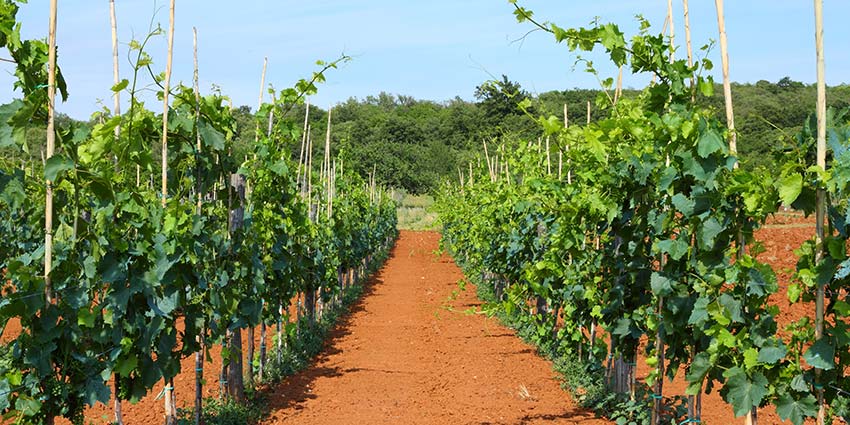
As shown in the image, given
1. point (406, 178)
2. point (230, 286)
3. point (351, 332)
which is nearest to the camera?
point (230, 286)

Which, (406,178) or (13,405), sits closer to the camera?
(13,405)

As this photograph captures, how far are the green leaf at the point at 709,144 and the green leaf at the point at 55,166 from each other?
3.02 metres

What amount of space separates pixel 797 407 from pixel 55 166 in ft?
11.3

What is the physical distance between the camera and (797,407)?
3.62m

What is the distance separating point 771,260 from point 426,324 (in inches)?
438

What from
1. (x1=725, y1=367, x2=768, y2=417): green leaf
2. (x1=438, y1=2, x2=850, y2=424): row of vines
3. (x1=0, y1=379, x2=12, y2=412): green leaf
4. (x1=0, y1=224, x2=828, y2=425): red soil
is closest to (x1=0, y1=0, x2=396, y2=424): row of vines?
(x1=0, y1=379, x2=12, y2=412): green leaf

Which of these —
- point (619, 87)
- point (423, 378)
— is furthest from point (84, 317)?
point (423, 378)

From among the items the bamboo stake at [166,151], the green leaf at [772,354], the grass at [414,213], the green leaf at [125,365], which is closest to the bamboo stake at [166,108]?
the bamboo stake at [166,151]

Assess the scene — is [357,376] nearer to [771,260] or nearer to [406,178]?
[771,260]

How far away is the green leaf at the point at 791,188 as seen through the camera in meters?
3.45

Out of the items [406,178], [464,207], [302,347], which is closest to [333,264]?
[302,347]

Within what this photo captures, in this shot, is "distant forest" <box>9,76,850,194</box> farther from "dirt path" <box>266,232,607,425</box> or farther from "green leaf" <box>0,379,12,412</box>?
"green leaf" <box>0,379,12,412</box>

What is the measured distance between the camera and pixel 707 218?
171 inches

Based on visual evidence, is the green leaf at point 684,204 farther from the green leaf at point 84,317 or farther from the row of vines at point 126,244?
the green leaf at point 84,317
